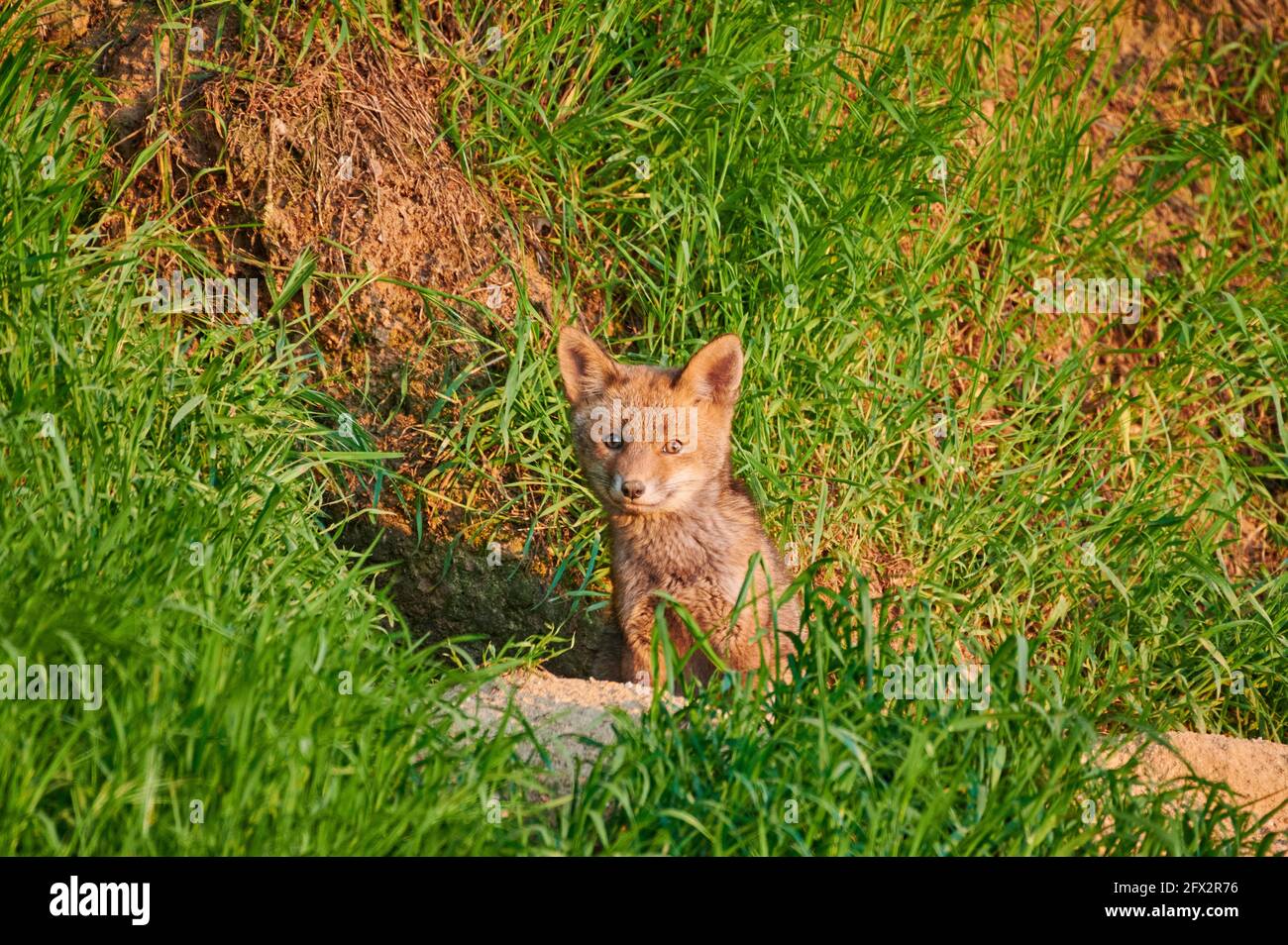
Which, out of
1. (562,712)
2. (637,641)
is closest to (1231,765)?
(637,641)

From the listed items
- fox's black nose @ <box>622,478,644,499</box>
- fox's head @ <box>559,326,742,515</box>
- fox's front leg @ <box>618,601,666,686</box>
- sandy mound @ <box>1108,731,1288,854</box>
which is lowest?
sandy mound @ <box>1108,731,1288,854</box>

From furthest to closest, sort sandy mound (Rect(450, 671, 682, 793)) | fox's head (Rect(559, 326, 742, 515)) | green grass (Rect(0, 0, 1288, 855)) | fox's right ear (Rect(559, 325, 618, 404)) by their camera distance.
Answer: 1. fox's right ear (Rect(559, 325, 618, 404))
2. fox's head (Rect(559, 326, 742, 515))
3. sandy mound (Rect(450, 671, 682, 793))
4. green grass (Rect(0, 0, 1288, 855))

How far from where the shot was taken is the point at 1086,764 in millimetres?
3619

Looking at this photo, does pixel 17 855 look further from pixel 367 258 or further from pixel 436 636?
pixel 367 258

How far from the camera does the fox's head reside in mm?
4852

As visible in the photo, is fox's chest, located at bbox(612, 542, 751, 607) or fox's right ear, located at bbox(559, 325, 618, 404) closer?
Result: fox's chest, located at bbox(612, 542, 751, 607)

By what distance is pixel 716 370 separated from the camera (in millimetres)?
4953

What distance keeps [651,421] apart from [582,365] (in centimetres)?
37

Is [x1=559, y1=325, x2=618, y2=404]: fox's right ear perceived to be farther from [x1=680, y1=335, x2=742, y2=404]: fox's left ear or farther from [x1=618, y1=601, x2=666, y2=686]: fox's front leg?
[x1=618, y1=601, x2=666, y2=686]: fox's front leg

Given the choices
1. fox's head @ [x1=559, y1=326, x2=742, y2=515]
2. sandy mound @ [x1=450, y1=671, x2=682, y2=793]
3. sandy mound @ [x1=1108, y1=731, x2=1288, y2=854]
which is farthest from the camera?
fox's head @ [x1=559, y1=326, x2=742, y2=515]

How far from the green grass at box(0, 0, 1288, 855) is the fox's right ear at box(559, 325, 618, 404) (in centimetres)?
39

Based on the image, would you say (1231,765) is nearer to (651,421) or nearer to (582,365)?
(651,421)

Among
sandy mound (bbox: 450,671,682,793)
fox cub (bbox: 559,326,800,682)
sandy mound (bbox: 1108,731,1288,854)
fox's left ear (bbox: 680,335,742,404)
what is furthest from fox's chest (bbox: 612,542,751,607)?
sandy mound (bbox: 1108,731,1288,854)
